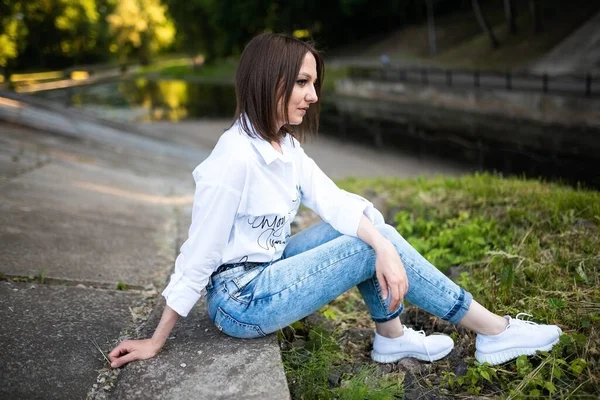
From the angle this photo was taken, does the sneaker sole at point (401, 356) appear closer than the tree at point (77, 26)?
Yes

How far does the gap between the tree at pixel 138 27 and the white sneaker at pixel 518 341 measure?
59969 millimetres

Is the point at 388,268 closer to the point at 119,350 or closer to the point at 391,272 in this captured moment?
the point at 391,272

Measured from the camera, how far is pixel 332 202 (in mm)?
2652

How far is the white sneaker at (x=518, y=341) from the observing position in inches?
96.7

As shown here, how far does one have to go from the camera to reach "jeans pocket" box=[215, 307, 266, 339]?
2.47 meters

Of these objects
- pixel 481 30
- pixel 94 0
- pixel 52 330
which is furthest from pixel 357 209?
pixel 94 0

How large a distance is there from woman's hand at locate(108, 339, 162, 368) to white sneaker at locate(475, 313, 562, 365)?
1447 millimetres

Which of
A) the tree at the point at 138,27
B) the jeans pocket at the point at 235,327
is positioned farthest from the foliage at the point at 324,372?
the tree at the point at 138,27

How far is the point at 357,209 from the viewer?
2.54 m

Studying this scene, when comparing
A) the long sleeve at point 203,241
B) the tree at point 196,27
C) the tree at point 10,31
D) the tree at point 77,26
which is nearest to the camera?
the long sleeve at point 203,241

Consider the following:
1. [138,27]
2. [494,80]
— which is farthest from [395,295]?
[138,27]

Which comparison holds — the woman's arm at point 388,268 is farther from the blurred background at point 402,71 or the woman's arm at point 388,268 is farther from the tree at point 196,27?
the tree at point 196,27

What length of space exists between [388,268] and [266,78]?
0.95m

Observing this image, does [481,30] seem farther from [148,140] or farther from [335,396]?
[335,396]
